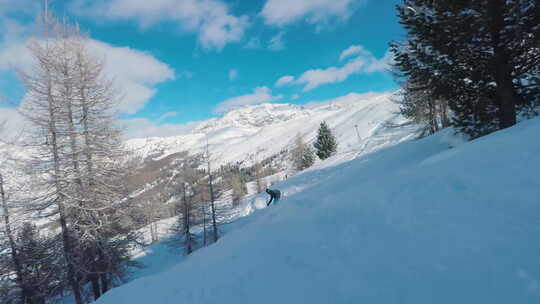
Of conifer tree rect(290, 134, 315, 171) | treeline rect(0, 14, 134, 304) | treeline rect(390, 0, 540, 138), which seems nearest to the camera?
treeline rect(390, 0, 540, 138)

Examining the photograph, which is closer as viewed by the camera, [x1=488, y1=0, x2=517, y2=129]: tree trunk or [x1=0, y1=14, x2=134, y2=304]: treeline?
[x1=488, y1=0, x2=517, y2=129]: tree trunk

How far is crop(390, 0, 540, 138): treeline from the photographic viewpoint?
6875mm

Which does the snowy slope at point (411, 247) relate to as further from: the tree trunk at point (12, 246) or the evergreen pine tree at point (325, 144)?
the evergreen pine tree at point (325, 144)

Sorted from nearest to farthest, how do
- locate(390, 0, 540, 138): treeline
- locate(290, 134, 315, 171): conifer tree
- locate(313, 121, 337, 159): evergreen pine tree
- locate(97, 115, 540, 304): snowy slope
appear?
locate(97, 115, 540, 304): snowy slope, locate(390, 0, 540, 138): treeline, locate(313, 121, 337, 159): evergreen pine tree, locate(290, 134, 315, 171): conifer tree

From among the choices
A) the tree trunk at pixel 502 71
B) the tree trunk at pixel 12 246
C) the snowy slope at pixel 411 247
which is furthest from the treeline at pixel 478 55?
the tree trunk at pixel 12 246

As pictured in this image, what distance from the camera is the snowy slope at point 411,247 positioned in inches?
98.7

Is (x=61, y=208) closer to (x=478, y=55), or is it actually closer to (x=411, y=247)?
(x=411, y=247)

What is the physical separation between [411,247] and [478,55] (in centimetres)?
781

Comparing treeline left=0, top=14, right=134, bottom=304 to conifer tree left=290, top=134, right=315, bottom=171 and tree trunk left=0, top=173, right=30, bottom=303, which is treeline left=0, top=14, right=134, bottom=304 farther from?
conifer tree left=290, top=134, right=315, bottom=171

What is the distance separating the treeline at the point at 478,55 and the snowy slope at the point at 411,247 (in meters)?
3.56

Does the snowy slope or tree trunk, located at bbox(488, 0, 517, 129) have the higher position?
tree trunk, located at bbox(488, 0, 517, 129)

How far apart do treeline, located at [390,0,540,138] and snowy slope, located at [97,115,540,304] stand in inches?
140

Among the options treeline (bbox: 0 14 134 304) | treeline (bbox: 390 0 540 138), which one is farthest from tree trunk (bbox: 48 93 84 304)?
treeline (bbox: 390 0 540 138)

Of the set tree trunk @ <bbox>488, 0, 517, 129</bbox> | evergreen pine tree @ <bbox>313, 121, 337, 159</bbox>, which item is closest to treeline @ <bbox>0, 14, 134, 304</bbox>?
tree trunk @ <bbox>488, 0, 517, 129</bbox>
